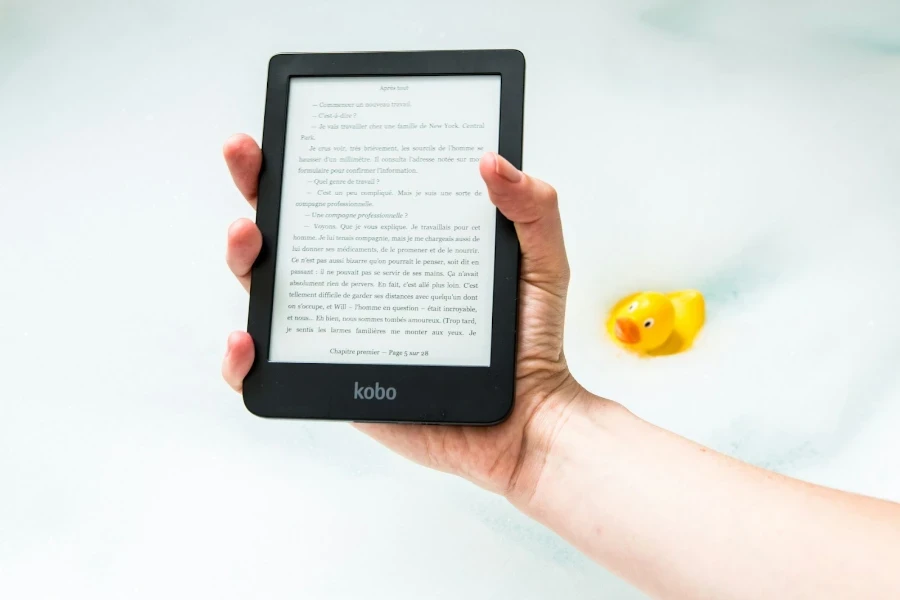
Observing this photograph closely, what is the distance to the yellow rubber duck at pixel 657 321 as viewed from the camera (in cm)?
74

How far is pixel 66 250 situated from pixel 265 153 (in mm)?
432

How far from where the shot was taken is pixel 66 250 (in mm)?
846

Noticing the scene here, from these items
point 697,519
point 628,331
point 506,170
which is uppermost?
point 506,170

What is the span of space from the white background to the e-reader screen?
29 cm

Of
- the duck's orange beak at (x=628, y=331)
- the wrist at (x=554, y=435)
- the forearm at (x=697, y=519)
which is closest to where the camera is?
the forearm at (x=697, y=519)

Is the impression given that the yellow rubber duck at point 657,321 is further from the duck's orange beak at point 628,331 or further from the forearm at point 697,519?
the forearm at point 697,519

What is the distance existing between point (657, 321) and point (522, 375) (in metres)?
0.27

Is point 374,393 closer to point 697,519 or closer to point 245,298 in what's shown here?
point 697,519

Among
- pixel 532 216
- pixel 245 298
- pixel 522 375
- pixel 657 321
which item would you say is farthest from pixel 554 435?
pixel 245 298

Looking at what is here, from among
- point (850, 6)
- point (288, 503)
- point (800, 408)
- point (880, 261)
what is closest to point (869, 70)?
point (850, 6)

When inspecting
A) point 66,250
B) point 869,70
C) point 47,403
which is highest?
point 869,70

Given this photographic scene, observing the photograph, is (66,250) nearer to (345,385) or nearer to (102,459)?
(102,459)

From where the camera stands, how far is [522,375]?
21.1 inches

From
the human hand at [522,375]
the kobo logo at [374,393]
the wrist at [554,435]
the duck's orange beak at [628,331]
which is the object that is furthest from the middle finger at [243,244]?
the duck's orange beak at [628,331]
